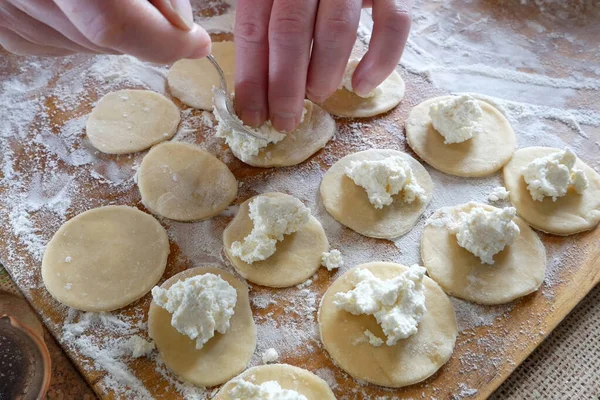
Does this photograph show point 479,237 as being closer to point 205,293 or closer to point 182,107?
point 205,293

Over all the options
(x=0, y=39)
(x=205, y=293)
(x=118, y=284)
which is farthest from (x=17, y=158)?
(x=205, y=293)

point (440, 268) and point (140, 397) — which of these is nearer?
Result: point (140, 397)

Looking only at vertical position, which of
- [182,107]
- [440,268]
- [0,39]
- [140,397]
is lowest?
[140,397]

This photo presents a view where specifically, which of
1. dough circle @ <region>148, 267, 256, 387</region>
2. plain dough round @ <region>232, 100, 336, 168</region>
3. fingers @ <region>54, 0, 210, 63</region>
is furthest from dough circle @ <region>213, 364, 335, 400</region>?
fingers @ <region>54, 0, 210, 63</region>

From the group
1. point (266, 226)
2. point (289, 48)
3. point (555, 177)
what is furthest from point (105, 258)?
point (555, 177)

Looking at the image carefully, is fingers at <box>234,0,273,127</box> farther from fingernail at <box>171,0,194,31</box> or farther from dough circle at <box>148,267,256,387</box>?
dough circle at <box>148,267,256,387</box>

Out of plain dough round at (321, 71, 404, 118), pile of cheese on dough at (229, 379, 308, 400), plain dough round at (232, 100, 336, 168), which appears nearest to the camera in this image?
pile of cheese on dough at (229, 379, 308, 400)
